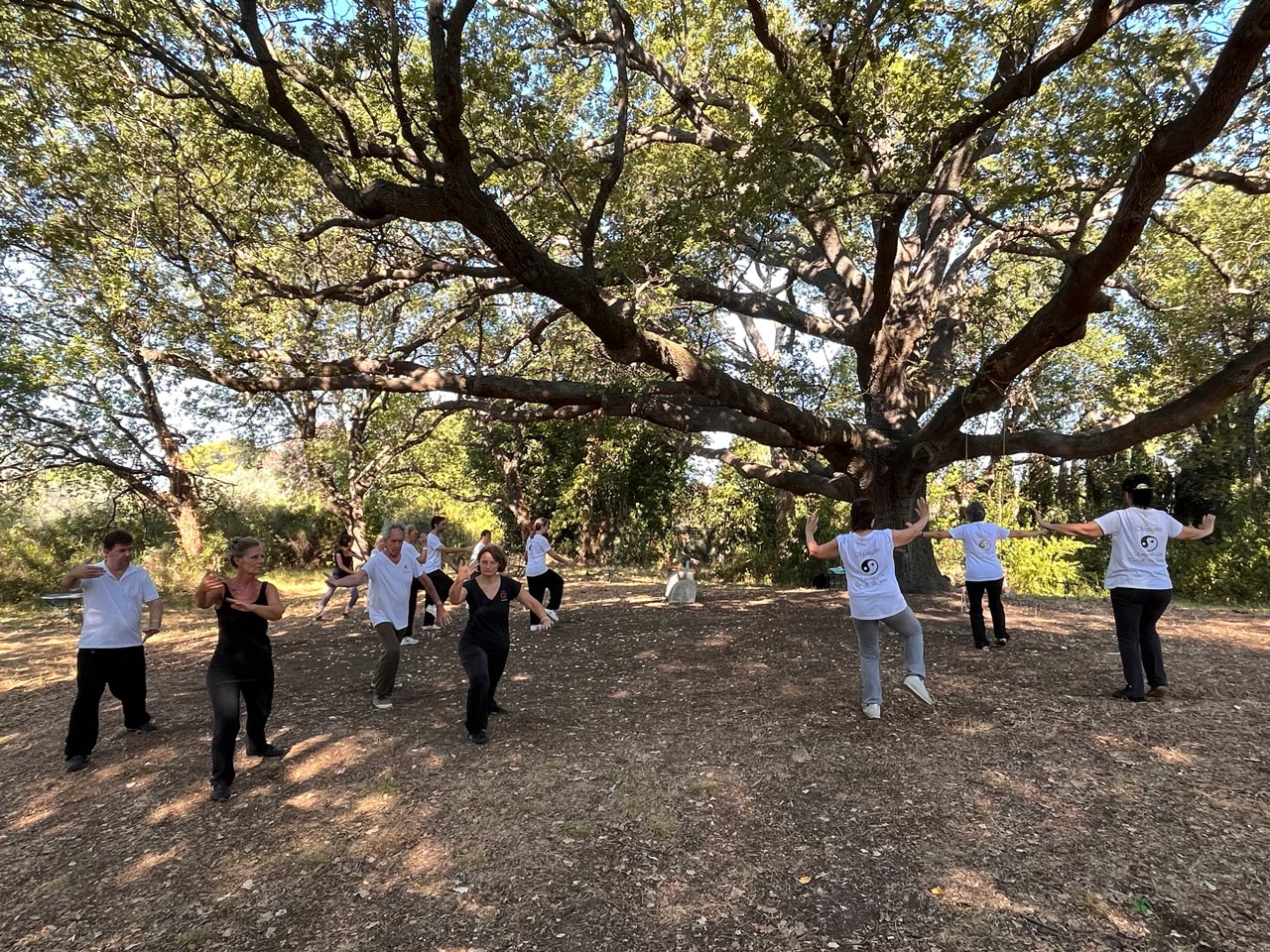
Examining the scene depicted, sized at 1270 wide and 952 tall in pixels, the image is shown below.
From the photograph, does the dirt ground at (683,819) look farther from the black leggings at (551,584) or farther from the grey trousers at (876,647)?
the black leggings at (551,584)

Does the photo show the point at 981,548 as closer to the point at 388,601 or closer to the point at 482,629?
the point at 482,629

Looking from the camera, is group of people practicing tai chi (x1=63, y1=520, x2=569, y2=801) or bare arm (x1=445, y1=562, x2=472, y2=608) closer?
group of people practicing tai chi (x1=63, y1=520, x2=569, y2=801)

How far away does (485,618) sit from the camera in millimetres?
5414

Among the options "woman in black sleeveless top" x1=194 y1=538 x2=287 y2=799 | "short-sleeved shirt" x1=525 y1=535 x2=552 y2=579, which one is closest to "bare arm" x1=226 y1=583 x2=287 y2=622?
"woman in black sleeveless top" x1=194 y1=538 x2=287 y2=799

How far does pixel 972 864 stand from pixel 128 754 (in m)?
5.98

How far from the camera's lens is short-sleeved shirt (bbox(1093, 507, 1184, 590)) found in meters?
5.39

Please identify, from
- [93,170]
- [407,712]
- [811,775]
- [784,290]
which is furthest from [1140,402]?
[93,170]

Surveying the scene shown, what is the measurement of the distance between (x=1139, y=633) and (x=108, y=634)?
8230 mm

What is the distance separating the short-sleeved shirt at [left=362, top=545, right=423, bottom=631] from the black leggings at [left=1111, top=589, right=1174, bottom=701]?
19.7ft

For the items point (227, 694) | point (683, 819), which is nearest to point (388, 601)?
point (227, 694)

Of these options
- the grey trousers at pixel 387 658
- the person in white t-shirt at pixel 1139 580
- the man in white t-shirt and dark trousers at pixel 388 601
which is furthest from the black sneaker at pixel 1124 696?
the grey trousers at pixel 387 658

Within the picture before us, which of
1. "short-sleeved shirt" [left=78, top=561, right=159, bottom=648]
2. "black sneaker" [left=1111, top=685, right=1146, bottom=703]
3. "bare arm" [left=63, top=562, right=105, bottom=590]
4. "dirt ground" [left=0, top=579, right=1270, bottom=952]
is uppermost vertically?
"bare arm" [left=63, top=562, right=105, bottom=590]

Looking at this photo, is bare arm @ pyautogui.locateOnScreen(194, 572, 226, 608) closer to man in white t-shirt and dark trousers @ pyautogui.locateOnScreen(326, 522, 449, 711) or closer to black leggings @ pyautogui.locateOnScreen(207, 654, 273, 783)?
black leggings @ pyautogui.locateOnScreen(207, 654, 273, 783)

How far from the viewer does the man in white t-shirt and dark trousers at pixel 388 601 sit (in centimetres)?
610
